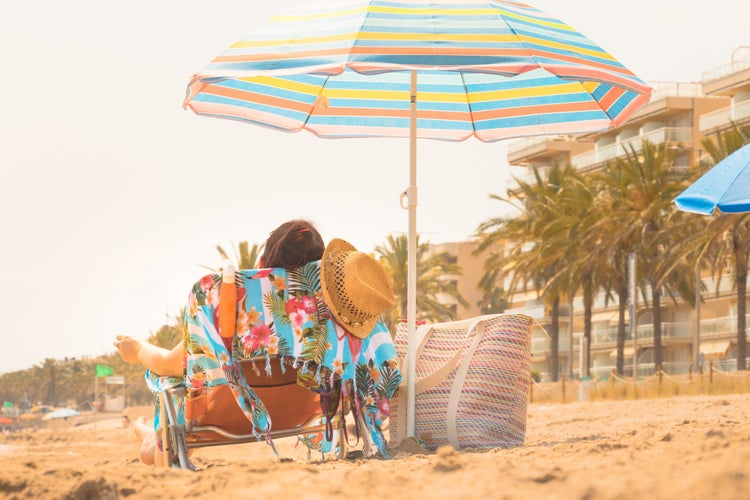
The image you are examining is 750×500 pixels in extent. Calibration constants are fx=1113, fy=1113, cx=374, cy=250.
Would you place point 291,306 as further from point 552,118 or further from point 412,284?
point 552,118

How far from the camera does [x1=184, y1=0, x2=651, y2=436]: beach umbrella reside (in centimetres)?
533

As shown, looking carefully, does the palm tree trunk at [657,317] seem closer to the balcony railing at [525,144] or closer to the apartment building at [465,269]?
the balcony railing at [525,144]

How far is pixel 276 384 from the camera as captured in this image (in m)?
5.52

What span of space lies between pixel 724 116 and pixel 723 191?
146 feet

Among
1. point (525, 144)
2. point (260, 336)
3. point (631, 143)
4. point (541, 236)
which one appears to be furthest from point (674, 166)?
point (260, 336)

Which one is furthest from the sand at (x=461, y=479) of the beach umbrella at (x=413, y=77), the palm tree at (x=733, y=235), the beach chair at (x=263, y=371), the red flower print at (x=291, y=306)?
the palm tree at (x=733, y=235)

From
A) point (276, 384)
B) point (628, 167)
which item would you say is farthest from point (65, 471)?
point (628, 167)

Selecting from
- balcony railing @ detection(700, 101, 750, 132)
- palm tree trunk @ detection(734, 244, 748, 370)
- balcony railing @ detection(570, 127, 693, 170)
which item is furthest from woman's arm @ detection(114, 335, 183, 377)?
balcony railing @ detection(570, 127, 693, 170)

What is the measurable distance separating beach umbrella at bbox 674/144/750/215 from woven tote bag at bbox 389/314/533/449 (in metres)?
2.36

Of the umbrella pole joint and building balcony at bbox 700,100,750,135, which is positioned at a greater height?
building balcony at bbox 700,100,750,135

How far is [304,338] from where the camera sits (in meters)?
5.42

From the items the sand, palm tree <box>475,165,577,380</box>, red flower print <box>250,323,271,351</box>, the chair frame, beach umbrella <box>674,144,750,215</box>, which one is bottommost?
the chair frame

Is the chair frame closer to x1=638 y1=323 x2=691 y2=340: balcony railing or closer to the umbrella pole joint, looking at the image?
the umbrella pole joint

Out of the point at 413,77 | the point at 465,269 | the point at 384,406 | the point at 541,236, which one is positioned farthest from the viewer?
the point at 465,269
